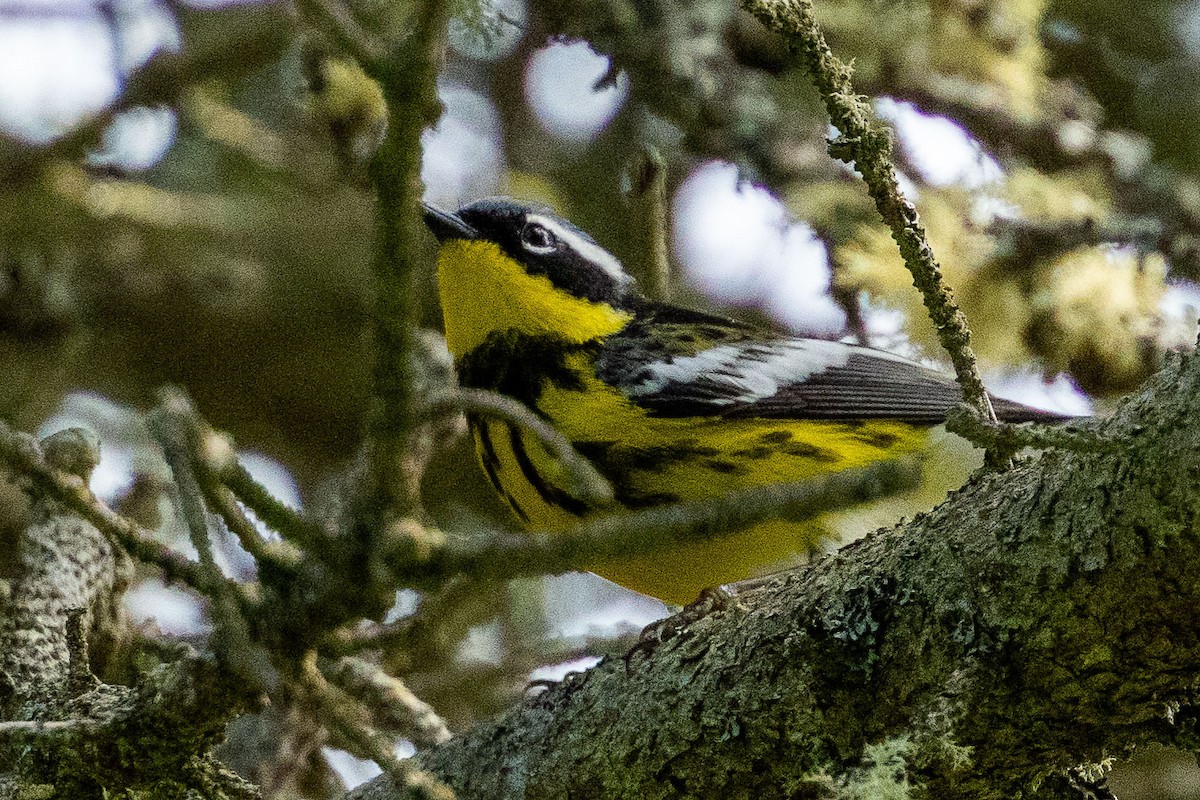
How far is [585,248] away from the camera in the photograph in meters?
4.17

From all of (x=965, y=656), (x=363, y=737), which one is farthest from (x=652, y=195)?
(x=363, y=737)

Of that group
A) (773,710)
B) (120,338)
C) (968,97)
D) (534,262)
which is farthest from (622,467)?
(120,338)

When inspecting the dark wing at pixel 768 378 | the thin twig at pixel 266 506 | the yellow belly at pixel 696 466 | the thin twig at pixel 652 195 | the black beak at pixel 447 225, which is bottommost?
the thin twig at pixel 266 506

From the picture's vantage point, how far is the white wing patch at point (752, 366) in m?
3.56

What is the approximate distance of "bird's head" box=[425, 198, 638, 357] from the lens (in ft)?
→ 12.8

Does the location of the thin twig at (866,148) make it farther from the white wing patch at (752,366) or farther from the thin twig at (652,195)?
the thin twig at (652,195)

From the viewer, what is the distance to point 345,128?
14.7ft

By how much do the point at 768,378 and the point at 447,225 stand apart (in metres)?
1.01

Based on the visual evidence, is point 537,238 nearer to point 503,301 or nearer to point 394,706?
point 503,301

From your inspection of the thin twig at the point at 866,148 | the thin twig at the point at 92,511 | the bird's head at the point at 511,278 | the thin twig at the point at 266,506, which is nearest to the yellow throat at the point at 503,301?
the bird's head at the point at 511,278

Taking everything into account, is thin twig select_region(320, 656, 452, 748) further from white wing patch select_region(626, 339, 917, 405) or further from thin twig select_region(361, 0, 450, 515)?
thin twig select_region(361, 0, 450, 515)

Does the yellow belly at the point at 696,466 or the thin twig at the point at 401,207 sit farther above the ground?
the yellow belly at the point at 696,466

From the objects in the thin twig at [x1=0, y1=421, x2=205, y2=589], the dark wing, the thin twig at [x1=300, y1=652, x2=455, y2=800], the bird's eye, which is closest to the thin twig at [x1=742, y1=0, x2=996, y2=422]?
the thin twig at [x1=300, y1=652, x2=455, y2=800]

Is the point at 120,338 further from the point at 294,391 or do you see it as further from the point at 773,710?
the point at 773,710
